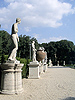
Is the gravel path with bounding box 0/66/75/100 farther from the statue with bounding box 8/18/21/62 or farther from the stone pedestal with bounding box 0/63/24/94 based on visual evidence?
the statue with bounding box 8/18/21/62

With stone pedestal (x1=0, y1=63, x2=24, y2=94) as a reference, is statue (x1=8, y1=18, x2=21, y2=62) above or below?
above

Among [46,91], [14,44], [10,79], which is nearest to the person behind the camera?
[10,79]

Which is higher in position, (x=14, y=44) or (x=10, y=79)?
(x=14, y=44)

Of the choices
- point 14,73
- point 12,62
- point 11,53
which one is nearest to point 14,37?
point 11,53

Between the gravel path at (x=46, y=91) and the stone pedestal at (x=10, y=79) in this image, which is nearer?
the gravel path at (x=46, y=91)

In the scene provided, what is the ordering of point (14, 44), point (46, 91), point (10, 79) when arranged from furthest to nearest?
point (46, 91) → point (14, 44) → point (10, 79)

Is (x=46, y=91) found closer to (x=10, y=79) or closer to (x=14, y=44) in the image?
(x=10, y=79)

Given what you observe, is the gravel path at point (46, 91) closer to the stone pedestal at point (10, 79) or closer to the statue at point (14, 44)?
the stone pedestal at point (10, 79)

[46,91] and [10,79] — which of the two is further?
[46,91]

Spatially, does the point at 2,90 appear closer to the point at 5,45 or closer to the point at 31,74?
the point at 31,74

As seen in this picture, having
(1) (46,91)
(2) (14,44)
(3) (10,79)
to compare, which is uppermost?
(2) (14,44)

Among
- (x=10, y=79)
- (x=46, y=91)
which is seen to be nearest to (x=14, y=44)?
(x=10, y=79)

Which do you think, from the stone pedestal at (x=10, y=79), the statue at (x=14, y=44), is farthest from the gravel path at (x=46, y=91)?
the statue at (x=14, y=44)

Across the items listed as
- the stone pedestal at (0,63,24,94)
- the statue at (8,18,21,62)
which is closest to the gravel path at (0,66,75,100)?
the stone pedestal at (0,63,24,94)
